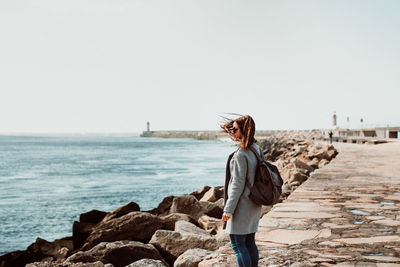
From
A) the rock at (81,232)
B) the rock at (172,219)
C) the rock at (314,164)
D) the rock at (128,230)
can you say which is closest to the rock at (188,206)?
the rock at (172,219)

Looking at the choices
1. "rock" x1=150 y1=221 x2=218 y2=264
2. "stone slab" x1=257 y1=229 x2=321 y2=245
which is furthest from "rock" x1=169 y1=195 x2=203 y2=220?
"stone slab" x1=257 y1=229 x2=321 y2=245

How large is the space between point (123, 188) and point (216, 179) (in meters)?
5.03

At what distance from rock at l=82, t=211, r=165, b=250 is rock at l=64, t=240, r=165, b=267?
108cm

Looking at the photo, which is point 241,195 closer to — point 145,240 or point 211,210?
point 145,240

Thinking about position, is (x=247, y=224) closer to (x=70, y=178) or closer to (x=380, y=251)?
(x=380, y=251)

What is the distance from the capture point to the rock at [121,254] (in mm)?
4195

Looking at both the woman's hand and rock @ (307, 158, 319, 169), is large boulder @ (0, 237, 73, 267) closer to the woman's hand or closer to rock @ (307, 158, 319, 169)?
the woman's hand

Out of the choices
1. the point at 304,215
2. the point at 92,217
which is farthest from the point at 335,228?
the point at 92,217

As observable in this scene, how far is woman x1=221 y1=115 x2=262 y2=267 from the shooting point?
242 centimetres

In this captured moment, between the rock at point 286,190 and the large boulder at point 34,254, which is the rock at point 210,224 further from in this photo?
the large boulder at point 34,254

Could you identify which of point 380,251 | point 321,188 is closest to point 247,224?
point 380,251

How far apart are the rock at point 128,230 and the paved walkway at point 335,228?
5.98 feet

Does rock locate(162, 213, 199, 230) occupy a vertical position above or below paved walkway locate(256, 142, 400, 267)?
below

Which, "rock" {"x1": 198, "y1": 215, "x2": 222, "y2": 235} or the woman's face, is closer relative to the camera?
the woman's face
